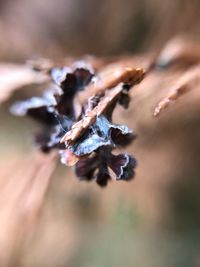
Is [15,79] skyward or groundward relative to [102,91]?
skyward

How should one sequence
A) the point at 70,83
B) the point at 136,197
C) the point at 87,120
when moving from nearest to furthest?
the point at 87,120
the point at 70,83
the point at 136,197

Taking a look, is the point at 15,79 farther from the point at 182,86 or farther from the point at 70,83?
the point at 182,86

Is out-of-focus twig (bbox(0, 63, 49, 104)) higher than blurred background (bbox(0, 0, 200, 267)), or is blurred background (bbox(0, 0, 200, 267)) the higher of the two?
out-of-focus twig (bbox(0, 63, 49, 104))

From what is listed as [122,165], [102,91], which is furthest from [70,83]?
[122,165]

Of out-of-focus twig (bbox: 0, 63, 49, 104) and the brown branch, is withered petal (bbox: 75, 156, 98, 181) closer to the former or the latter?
the brown branch

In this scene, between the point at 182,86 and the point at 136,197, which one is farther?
the point at 136,197

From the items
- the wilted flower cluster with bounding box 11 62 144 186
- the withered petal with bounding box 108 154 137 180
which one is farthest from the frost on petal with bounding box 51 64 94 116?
the withered petal with bounding box 108 154 137 180

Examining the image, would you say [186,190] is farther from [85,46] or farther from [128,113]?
[85,46]

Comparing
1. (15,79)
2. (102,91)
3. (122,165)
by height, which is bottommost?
(122,165)
